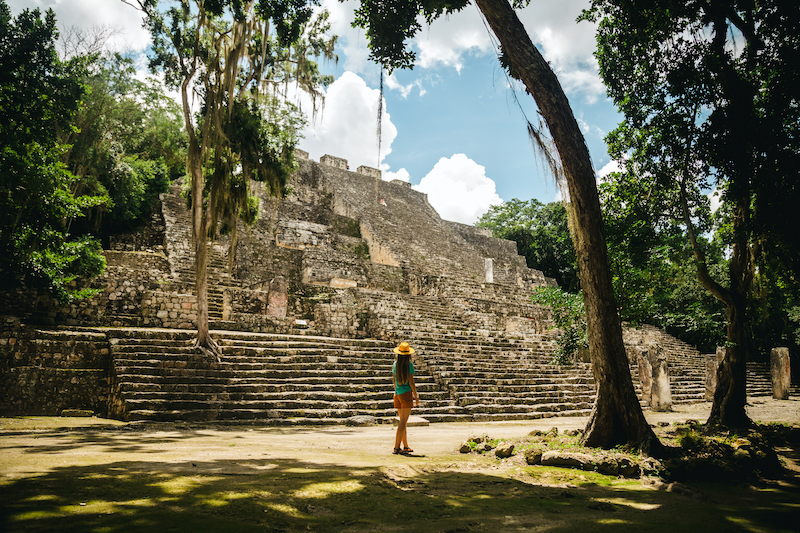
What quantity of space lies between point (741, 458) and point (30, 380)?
877cm

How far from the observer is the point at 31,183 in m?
7.81

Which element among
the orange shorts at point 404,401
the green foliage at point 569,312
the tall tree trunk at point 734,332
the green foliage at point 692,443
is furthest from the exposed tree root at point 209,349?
the tall tree trunk at point 734,332

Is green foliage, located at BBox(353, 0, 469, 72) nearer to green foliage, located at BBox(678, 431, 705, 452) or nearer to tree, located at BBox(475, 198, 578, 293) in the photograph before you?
green foliage, located at BBox(678, 431, 705, 452)

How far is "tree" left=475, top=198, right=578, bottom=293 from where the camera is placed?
86.5 feet

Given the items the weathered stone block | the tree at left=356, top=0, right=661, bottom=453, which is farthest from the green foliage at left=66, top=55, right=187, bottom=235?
the tree at left=356, top=0, right=661, bottom=453

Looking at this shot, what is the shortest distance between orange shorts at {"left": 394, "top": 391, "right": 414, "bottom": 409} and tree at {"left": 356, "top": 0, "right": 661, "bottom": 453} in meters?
1.82

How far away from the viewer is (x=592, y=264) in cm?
486

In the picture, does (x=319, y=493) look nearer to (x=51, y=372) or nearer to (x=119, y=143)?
(x=51, y=372)

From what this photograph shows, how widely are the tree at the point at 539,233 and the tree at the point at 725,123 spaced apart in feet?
59.9

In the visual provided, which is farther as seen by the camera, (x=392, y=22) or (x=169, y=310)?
(x=169, y=310)

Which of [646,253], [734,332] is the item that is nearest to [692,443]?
[734,332]

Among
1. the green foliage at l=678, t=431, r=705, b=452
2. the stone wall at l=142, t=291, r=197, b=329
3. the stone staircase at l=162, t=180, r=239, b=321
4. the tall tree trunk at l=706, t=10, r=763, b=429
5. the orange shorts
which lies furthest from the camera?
the stone staircase at l=162, t=180, r=239, b=321

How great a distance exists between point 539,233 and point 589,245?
2379 centimetres

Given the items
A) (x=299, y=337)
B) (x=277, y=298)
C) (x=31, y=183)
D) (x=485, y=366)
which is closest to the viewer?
(x=31, y=183)
